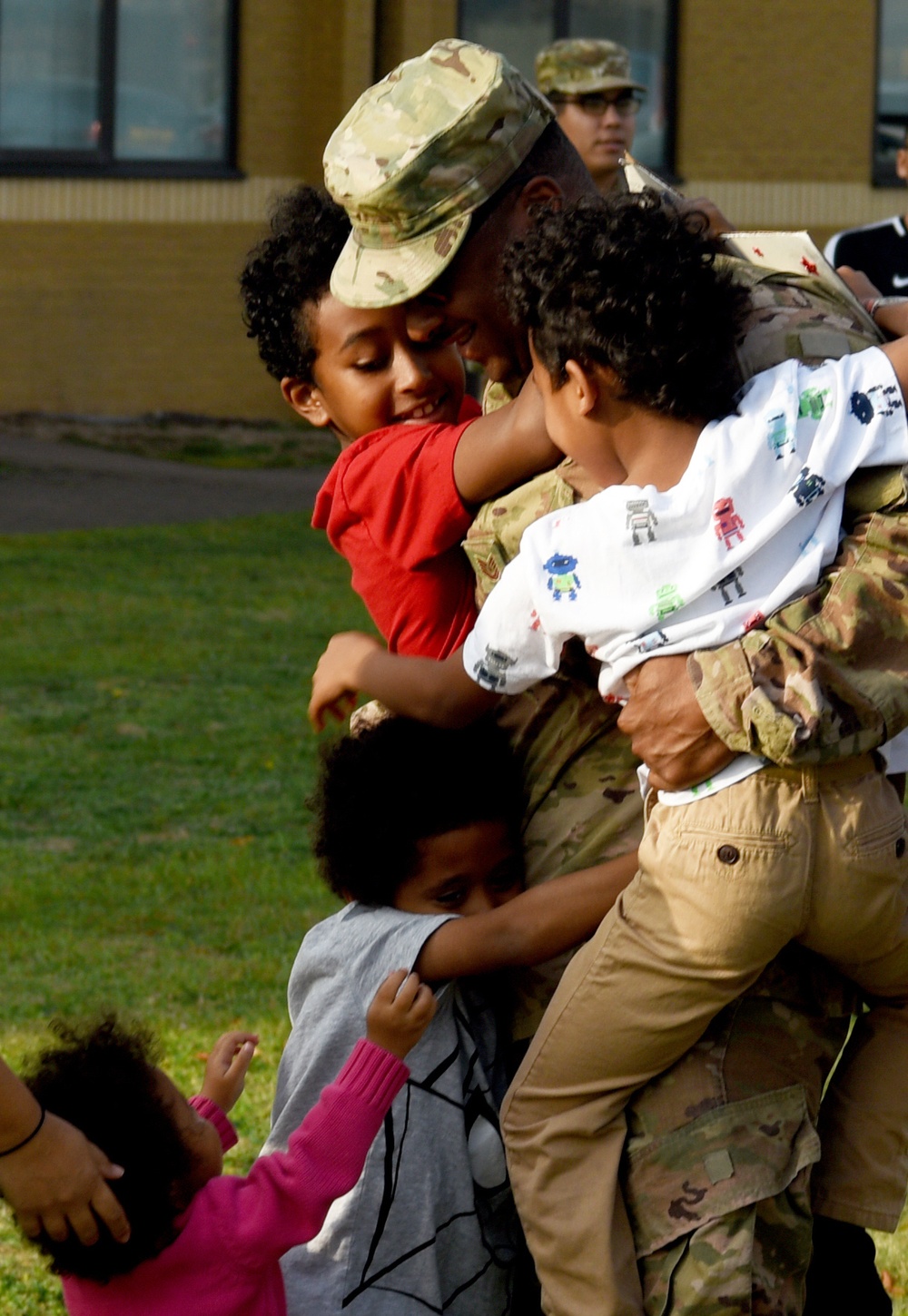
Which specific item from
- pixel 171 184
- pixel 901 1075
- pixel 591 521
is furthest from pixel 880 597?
pixel 171 184

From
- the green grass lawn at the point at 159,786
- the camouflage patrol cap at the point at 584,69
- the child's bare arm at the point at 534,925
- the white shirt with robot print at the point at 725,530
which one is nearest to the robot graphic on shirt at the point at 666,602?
the white shirt with robot print at the point at 725,530

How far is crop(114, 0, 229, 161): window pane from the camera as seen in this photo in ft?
53.0

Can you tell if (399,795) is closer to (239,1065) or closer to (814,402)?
(239,1065)

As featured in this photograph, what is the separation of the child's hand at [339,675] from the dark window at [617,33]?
14.8 m

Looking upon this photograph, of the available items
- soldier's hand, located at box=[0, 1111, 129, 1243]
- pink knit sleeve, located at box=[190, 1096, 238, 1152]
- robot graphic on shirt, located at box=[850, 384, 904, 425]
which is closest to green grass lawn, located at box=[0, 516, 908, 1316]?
pink knit sleeve, located at box=[190, 1096, 238, 1152]

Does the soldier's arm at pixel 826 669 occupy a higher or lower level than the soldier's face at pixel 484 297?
lower

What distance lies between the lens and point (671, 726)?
2127mm

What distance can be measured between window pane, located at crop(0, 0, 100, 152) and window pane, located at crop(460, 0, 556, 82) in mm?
3394

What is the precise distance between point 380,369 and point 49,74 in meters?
14.7

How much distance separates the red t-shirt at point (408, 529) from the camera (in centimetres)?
239

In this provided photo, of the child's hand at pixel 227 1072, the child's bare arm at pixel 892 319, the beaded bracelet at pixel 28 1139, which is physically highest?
the child's bare arm at pixel 892 319

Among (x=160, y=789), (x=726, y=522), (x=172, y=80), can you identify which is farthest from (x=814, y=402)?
(x=172, y=80)

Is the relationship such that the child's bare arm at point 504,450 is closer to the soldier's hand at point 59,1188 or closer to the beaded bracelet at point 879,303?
the beaded bracelet at point 879,303

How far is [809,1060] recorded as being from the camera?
233cm
